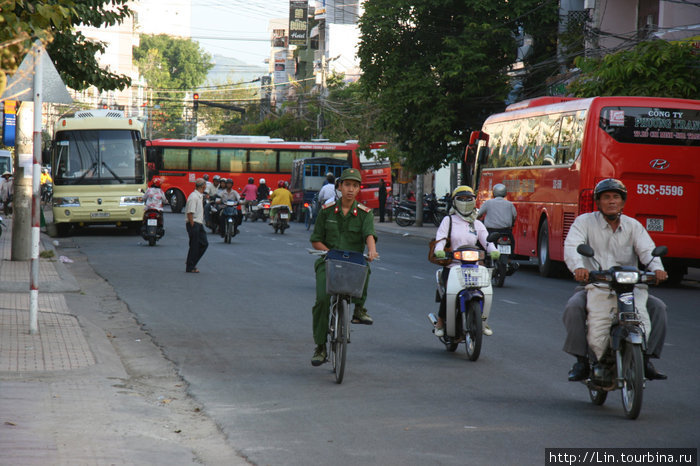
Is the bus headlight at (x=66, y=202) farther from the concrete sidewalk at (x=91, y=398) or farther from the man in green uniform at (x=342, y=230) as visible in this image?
the man in green uniform at (x=342, y=230)

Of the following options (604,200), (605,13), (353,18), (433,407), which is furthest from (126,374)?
(353,18)

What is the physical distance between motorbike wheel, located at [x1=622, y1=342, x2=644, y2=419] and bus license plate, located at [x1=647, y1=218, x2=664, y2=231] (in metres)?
12.2

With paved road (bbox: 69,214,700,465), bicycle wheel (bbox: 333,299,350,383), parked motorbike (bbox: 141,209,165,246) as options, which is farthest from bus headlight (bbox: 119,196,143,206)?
bicycle wheel (bbox: 333,299,350,383)

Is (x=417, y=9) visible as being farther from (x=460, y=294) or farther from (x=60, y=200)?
(x=460, y=294)

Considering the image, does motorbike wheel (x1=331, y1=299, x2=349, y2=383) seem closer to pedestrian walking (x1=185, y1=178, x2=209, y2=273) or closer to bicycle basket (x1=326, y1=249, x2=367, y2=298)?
bicycle basket (x1=326, y1=249, x2=367, y2=298)

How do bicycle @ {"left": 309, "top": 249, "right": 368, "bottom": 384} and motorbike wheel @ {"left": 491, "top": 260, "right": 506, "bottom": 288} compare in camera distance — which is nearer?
bicycle @ {"left": 309, "top": 249, "right": 368, "bottom": 384}

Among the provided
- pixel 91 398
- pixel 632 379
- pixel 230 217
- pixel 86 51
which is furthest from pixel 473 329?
pixel 230 217

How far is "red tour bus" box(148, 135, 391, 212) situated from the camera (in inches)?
2108

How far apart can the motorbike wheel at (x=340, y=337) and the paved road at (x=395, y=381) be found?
0.47 ft

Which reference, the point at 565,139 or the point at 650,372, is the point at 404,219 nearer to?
the point at 565,139

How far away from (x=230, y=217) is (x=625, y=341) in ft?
70.8

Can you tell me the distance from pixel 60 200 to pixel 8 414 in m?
23.3

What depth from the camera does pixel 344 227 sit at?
29.6ft

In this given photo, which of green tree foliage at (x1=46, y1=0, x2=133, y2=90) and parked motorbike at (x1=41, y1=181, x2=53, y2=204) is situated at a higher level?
green tree foliage at (x1=46, y1=0, x2=133, y2=90)
